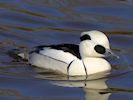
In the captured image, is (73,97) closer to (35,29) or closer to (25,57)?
(25,57)

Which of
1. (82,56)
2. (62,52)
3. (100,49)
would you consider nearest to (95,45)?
(100,49)

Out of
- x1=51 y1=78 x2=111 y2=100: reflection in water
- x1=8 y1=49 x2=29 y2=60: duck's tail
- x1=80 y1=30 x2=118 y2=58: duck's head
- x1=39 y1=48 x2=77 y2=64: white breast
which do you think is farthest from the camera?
x1=8 y1=49 x2=29 y2=60: duck's tail

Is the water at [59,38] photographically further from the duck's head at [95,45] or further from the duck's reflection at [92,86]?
the duck's head at [95,45]

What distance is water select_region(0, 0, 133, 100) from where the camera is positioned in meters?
12.2

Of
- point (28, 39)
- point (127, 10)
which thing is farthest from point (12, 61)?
point (127, 10)

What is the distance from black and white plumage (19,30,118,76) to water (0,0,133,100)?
0.65 feet

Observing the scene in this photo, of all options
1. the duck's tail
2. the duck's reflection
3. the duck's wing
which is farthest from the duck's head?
the duck's tail

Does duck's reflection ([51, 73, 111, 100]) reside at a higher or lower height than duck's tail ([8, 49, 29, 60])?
lower

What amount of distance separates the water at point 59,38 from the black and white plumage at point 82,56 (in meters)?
0.20

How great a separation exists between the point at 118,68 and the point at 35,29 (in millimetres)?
2649

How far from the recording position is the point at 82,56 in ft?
43.2

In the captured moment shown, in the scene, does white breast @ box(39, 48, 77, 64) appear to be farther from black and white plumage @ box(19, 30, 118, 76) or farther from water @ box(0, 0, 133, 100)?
water @ box(0, 0, 133, 100)

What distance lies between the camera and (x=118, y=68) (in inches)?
539

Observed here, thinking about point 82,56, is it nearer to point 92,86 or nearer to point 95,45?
point 95,45
